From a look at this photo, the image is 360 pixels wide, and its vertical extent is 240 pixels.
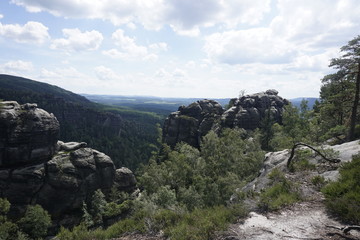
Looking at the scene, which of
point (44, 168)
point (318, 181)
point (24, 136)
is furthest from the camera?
point (24, 136)

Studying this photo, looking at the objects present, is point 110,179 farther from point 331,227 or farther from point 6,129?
point 331,227

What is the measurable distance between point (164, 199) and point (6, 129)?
50.2 meters

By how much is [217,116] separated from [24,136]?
6668cm

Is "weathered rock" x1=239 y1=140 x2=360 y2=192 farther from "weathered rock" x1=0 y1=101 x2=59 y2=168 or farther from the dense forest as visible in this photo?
"weathered rock" x1=0 y1=101 x2=59 y2=168

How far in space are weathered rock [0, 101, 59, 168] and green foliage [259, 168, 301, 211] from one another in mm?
64153

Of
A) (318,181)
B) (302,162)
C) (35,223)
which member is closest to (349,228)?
(318,181)

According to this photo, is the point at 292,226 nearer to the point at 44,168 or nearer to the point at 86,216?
the point at 86,216

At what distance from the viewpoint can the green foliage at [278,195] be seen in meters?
10.0

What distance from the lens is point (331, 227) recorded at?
794 cm

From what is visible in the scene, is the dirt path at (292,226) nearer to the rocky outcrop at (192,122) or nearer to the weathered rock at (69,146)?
the weathered rock at (69,146)

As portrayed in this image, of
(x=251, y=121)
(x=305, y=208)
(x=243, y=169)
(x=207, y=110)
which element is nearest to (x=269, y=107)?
(x=251, y=121)

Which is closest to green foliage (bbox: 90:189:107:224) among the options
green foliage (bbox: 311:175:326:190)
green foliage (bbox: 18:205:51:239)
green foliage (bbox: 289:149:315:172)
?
green foliage (bbox: 18:205:51:239)

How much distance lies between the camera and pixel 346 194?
8969 mm

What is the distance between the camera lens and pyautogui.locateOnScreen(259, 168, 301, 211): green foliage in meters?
10.0
